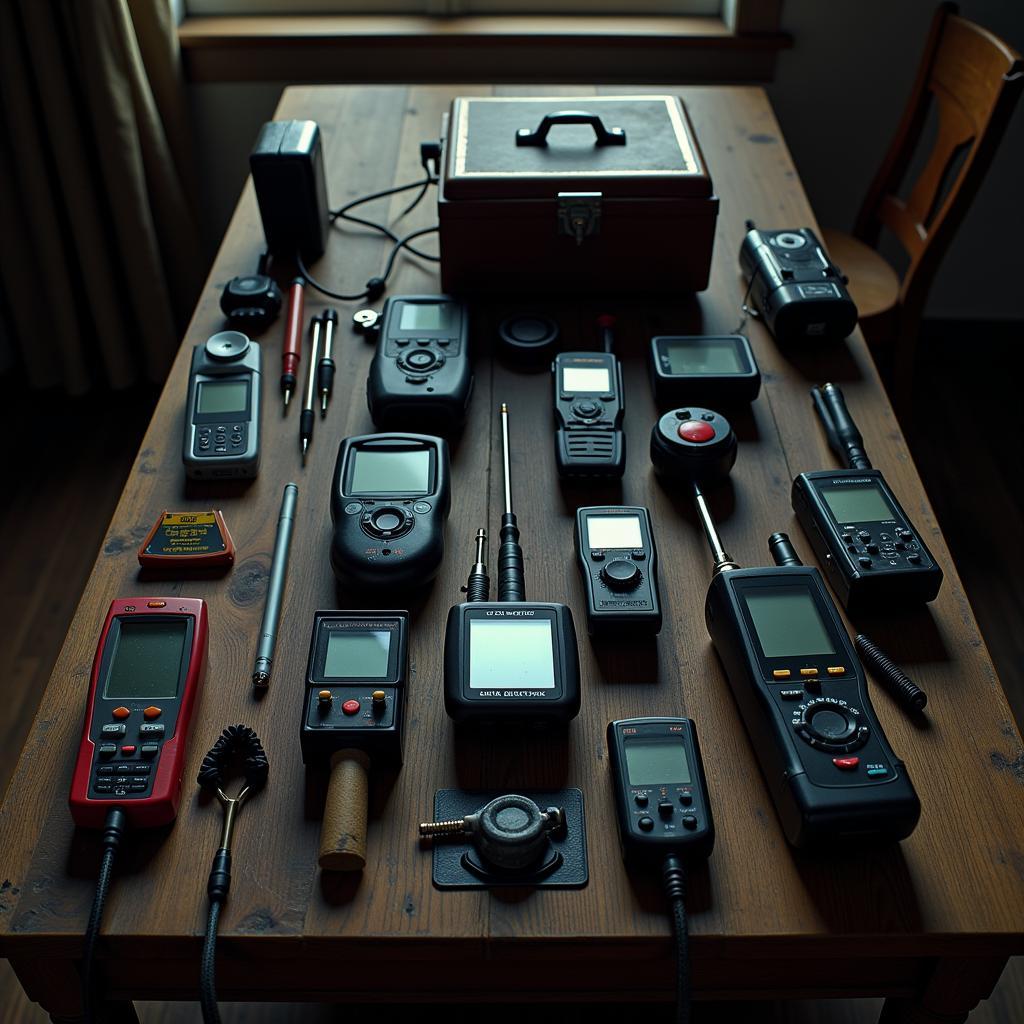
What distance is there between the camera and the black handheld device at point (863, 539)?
1070mm

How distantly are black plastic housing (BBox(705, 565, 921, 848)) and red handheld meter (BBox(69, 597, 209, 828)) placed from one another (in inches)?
20.6

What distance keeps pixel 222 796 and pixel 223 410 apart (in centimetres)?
56

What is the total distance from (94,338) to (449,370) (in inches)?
60.3

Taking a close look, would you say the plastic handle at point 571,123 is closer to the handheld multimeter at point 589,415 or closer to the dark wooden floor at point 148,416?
the handheld multimeter at point 589,415

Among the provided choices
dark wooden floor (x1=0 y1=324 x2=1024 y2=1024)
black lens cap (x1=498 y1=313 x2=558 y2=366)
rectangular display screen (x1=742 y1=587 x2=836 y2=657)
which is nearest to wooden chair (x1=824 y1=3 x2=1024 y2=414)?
dark wooden floor (x1=0 y1=324 x2=1024 y2=1024)

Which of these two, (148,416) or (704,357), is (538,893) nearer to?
(704,357)

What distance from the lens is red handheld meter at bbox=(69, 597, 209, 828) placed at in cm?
89

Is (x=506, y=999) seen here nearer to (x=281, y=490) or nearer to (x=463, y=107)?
(x=281, y=490)

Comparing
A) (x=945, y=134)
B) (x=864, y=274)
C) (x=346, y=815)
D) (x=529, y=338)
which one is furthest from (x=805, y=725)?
(x=945, y=134)

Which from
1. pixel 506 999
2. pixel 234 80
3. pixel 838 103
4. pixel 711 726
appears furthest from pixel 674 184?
pixel 234 80

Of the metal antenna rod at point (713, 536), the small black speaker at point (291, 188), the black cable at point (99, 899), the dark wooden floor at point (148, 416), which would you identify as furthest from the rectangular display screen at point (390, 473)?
the dark wooden floor at point (148, 416)

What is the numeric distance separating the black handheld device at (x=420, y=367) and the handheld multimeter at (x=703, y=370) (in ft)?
0.84

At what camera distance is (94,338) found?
8.27 ft

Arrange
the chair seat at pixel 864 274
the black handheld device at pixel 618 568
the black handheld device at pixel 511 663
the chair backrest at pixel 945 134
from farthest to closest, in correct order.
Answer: the chair seat at pixel 864 274
the chair backrest at pixel 945 134
the black handheld device at pixel 618 568
the black handheld device at pixel 511 663
